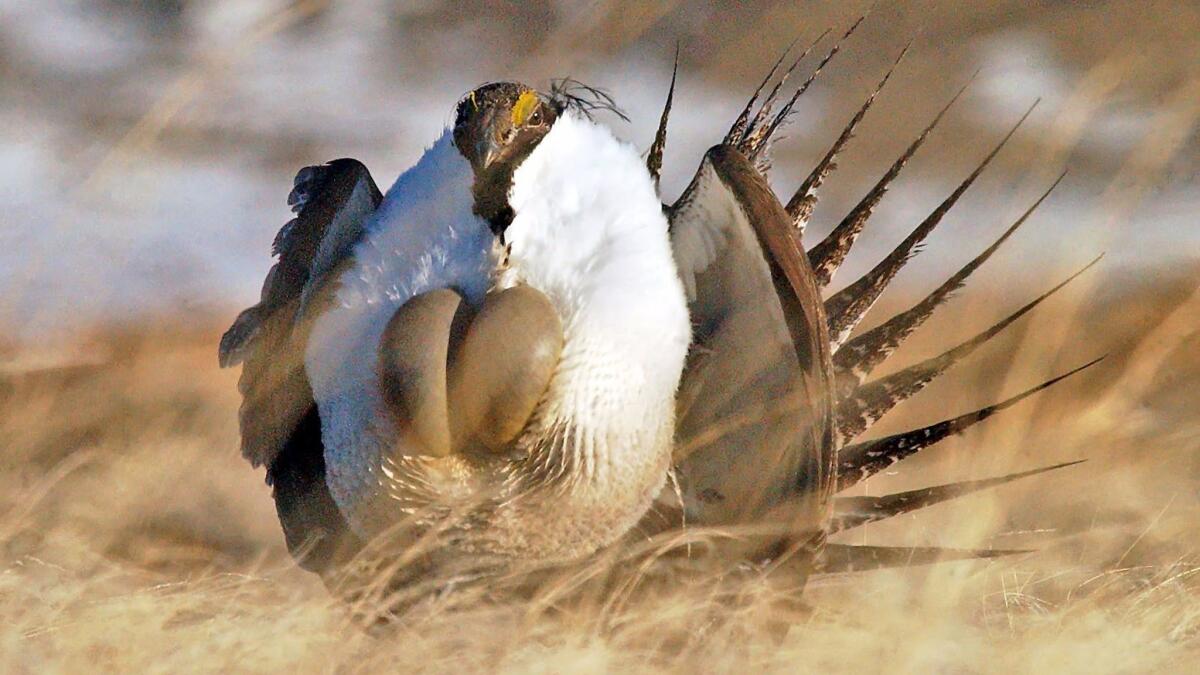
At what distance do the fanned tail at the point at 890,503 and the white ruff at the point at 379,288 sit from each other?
978mm

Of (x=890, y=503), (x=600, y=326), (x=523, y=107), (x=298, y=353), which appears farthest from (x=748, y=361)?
(x=298, y=353)

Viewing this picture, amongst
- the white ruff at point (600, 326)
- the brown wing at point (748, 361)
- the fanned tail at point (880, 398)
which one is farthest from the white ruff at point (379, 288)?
the fanned tail at point (880, 398)

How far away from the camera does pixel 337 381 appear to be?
266 centimetres

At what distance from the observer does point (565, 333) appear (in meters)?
2.48

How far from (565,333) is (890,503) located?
0.89 m

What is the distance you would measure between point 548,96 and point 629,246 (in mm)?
521

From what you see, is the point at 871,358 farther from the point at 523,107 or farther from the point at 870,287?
the point at 523,107

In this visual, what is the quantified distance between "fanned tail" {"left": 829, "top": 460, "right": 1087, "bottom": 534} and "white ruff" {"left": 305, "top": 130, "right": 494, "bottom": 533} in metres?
0.98

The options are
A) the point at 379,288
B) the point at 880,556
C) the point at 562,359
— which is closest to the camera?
the point at 562,359

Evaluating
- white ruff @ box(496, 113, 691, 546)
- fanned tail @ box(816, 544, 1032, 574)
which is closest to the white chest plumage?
white ruff @ box(496, 113, 691, 546)

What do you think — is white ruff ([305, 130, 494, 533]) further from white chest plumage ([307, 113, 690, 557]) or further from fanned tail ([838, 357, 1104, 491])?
fanned tail ([838, 357, 1104, 491])

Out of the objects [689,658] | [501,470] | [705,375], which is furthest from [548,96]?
[689,658]

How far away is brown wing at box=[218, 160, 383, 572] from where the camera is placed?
2.86 meters

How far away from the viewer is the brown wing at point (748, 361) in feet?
8.19
